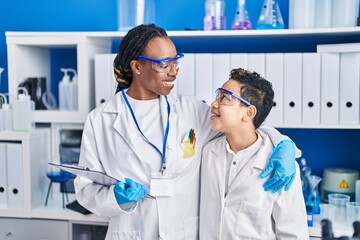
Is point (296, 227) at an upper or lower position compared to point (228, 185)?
lower

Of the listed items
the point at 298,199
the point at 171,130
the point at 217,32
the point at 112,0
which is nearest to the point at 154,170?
the point at 171,130

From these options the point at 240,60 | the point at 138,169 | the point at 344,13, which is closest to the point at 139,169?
the point at 138,169

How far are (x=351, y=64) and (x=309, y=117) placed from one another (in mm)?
295

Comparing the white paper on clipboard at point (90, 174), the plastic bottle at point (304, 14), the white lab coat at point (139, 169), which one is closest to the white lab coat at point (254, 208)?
Answer: the white lab coat at point (139, 169)

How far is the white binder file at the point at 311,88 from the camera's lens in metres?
2.17

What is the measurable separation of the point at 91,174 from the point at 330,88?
1145 millimetres

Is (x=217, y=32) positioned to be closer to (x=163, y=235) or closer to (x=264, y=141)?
(x=264, y=141)

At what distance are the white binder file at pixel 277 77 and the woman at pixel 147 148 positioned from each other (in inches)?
18.3

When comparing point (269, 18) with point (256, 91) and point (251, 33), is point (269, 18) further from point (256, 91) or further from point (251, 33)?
point (256, 91)

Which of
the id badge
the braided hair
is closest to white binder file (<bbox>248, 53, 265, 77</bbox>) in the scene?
the braided hair

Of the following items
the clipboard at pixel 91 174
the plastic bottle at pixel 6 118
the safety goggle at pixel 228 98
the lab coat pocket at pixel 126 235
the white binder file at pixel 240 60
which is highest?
the white binder file at pixel 240 60

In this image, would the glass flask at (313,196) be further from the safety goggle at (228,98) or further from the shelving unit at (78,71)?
the safety goggle at (228,98)

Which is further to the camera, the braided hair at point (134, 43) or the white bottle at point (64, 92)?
the white bottle at point (64, 92)

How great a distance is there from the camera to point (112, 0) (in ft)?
8.68
